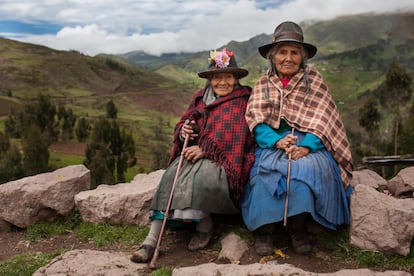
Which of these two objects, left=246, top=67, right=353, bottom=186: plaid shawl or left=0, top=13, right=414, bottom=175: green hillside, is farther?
left=0, top=13, right=414, bottom=175: green hillside

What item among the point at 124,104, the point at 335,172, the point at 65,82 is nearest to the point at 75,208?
the point at 335,172

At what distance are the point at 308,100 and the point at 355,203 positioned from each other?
1.33 metres

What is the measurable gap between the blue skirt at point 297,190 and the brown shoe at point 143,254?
3.76 feet

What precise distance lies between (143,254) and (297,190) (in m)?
1.83

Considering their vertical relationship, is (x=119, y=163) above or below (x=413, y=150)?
below

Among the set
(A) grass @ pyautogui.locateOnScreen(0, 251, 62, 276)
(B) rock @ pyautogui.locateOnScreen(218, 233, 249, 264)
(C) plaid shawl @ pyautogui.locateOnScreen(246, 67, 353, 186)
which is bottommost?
(A) grass @ pyautogui.locateOnScreen(0, 251, 62, 276)

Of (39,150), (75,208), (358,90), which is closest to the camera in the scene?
(75,208)

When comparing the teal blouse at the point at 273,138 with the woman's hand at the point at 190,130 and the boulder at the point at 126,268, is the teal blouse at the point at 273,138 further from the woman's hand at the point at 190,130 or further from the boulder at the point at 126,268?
the boulder at the point at 126,268

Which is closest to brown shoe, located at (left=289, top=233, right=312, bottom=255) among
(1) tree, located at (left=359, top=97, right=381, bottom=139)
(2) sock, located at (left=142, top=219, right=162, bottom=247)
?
(2) sock, located at (left=142, top=219, right=162, bottom=247)

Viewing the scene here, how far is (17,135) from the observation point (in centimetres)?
7869

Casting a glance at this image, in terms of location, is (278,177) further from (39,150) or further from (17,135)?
(17,135)

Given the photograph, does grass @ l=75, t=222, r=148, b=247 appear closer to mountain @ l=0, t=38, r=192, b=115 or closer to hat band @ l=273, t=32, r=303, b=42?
hat band @ l=273, t=32, r=303, b=42

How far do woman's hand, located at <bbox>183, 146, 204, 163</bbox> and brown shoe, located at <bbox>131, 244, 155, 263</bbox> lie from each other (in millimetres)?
1131

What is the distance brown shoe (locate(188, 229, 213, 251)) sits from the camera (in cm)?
533
